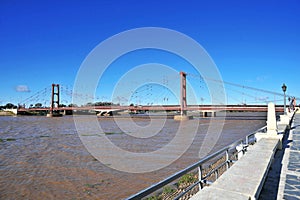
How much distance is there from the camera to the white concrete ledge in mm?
2036

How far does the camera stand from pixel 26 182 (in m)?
5.76

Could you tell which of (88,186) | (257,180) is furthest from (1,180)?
(257,180)

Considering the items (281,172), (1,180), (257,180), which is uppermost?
(257,180)

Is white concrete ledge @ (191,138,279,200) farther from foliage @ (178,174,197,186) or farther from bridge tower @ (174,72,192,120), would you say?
bridge tower @ (174,72,192,120)

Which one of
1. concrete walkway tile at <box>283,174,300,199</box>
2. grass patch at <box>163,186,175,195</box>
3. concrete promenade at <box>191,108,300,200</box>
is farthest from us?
grass patch at <box>163,186,175,195</box>

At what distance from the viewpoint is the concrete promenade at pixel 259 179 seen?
6.89 feet

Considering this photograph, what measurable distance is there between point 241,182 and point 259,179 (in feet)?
0.75

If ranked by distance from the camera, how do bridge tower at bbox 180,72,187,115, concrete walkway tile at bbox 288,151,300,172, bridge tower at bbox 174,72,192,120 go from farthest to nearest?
1. bridge tower at bbox 180,72,187,115
2. bridge tower at bbox 174,72,192,120
3. concrete walkway tile at bbox 288,151,300,172

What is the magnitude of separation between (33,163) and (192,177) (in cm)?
544

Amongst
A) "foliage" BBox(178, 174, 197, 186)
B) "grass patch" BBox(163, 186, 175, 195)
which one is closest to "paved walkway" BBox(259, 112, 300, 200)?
"foliage" BBox(178, 174, 197, 186)

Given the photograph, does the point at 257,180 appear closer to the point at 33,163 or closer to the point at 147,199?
the point at 147,199

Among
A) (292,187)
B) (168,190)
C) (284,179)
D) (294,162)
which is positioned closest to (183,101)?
(168,190)

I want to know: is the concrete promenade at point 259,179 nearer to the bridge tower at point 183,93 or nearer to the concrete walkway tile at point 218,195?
the concrete walkway tile at point 218,195

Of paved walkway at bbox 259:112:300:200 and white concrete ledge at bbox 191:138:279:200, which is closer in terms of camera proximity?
white concrete ledge at bbox 191:138:279:200
